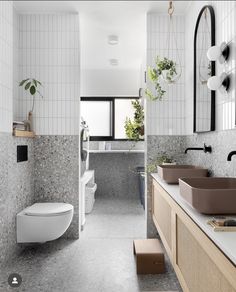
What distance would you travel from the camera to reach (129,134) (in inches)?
158

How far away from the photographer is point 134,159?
590cm

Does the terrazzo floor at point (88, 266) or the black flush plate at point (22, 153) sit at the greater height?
the black flush plate at point (22, 153)

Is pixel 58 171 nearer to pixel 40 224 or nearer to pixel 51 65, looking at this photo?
pixel 40 224

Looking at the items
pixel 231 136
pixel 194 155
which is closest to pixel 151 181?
pixel 194 155

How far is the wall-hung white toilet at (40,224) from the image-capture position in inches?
112

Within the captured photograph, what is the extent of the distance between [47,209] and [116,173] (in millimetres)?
2986

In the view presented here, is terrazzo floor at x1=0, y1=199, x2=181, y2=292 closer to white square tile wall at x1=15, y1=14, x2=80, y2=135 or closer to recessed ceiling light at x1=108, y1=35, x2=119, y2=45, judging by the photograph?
Answer: white square tile wall at x1=15, y1=14, x2=80, y2=135

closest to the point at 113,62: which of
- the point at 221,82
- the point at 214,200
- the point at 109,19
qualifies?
the point at 109,19

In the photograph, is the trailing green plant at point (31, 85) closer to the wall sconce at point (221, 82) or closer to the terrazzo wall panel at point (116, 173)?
the wall sconce at point (221, 82)

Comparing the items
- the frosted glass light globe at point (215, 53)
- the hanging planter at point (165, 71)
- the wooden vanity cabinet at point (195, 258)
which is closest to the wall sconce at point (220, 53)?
the frosted glass light globe at point (215, 53)

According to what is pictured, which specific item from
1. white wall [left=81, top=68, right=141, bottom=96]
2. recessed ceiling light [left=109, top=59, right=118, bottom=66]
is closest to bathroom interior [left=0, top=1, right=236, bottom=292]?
recessed ceiling light [left=109, top=59, right=118, bottom=66]

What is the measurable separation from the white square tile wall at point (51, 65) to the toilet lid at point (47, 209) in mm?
875

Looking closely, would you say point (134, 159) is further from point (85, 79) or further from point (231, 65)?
point (231, 65)

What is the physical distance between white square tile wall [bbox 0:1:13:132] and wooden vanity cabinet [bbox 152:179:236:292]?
1.60 m
